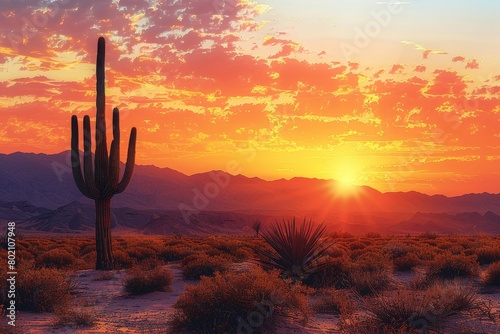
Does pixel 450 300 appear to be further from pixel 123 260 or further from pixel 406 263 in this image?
pixel 123 260

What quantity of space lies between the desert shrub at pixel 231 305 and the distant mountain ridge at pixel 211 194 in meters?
108

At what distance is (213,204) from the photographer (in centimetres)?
13488

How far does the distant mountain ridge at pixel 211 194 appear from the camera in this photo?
407 ft

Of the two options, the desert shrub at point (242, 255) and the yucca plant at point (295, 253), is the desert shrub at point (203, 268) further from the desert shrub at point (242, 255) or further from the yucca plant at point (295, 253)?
the desert shrub at point (242, 255)

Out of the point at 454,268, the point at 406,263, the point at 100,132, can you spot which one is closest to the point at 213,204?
the point at 100,132

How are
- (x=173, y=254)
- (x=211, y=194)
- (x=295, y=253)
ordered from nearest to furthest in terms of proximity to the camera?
(x=295, y=253), (x=173, y=254), (x=211, y=194)

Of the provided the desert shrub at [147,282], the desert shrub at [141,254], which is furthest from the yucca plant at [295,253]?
the desert shrub at [141,254]

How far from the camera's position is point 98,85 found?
19.9 m

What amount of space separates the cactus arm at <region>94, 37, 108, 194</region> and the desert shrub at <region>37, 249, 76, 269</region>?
121 inches

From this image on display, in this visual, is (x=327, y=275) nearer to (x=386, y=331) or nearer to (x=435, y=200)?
(x=386, y=331)

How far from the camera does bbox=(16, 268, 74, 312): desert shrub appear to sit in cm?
1058

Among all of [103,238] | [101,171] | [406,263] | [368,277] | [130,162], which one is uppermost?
[130,162]

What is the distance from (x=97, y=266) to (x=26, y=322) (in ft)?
32.5

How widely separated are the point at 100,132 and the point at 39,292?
9.30 m
